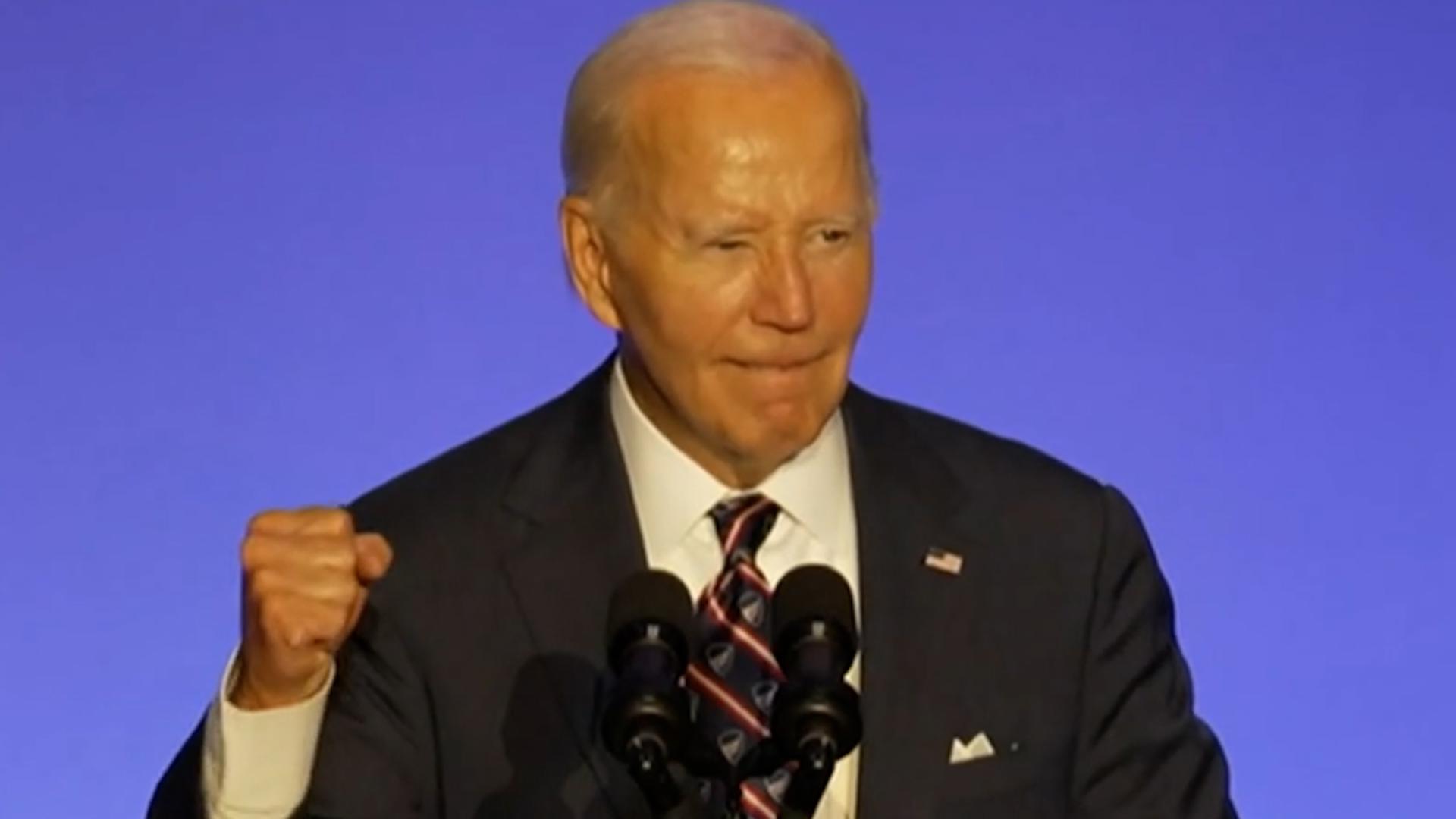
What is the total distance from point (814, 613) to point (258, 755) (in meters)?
0.53

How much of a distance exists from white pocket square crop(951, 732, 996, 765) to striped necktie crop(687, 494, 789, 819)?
0.16 meters

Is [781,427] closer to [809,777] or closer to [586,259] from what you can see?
[586,259]

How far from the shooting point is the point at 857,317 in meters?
2.14

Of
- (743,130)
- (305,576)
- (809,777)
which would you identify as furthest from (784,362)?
(809,777)

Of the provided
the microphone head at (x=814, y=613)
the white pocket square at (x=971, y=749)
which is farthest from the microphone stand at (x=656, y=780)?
the white pocket square at (x=971, y=749)

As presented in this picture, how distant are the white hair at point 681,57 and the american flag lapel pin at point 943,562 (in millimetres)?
315

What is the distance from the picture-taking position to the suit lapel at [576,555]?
7.20 feet

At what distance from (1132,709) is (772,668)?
1.08 feet

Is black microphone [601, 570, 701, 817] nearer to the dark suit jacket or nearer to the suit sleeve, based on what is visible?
the dark suit jacket

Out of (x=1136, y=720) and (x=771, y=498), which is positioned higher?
(x=771, y=498)

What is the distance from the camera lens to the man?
83.2 inches

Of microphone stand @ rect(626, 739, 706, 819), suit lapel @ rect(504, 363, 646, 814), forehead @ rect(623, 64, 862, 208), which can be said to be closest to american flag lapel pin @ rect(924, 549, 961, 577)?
suit lapel @ rect(504, 363, 646, 814)

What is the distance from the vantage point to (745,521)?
2.26m

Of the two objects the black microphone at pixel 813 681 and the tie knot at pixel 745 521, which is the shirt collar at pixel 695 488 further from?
the black microphone at pixel 813 681
